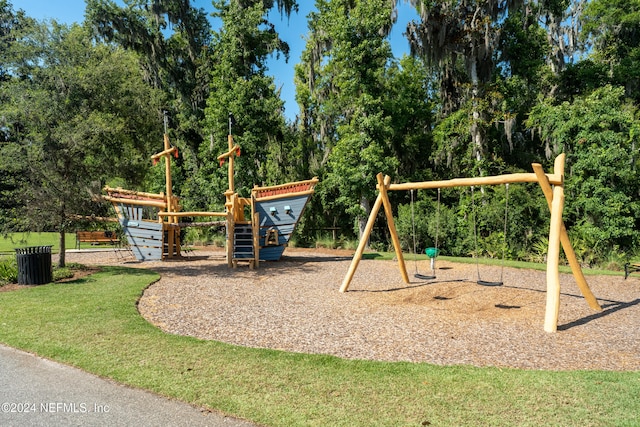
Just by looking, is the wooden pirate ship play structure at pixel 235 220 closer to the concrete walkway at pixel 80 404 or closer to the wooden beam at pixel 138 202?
the wooden beam at pixel 138 202

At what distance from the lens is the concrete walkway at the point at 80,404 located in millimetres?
3082

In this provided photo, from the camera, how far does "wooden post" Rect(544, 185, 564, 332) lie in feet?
18.6

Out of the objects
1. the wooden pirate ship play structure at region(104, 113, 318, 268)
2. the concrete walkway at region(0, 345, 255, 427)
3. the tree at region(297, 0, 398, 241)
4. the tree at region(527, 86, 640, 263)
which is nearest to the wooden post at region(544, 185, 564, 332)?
the concrete walkway at region(0, 345, 255, 427)

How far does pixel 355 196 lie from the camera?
17562mm

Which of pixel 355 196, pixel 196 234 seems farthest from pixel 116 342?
pixel 196 234

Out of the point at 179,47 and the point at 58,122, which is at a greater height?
the point at 179,47

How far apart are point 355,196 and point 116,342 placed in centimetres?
1349

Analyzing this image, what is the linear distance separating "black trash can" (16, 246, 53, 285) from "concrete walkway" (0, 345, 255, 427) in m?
5.41

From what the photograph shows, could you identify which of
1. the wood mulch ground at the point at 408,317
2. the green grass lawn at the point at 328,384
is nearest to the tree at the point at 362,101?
the wood mulch ground at the point at 408,317

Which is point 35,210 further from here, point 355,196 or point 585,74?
point 585,74

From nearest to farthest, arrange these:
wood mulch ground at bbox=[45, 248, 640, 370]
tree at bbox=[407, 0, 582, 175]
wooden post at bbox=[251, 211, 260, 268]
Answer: wood mulch ground at bbox=[45, 248, 640, 370], wooden post at bbox=[251, 211, 260, 268], tree at bbox=[407, 0, 582, 175]

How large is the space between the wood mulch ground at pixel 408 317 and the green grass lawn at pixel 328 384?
1.63ft

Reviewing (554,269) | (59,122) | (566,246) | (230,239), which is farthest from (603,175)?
(59,122)

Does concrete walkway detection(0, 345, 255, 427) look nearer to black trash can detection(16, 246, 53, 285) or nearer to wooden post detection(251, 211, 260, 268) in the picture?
black trash can detection(16, 246, 53, 285)
